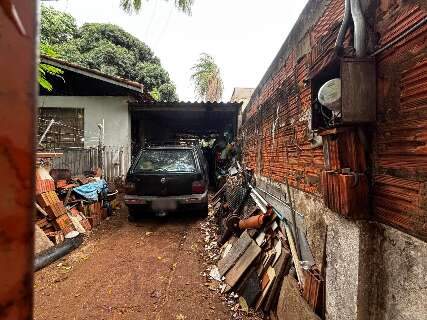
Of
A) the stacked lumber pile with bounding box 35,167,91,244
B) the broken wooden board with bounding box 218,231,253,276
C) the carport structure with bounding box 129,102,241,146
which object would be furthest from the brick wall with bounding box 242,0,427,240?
the carport structure with bounding box 129,102,241,146

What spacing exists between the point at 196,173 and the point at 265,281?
340 cm

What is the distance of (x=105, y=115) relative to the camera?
989 centimetres

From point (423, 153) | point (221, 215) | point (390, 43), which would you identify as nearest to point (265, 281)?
point (423, 153)

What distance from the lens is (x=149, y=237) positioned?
5566mm

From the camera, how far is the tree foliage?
53.7ft

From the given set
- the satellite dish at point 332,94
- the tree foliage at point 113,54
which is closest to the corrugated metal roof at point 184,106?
the tree foliage at point 113,54

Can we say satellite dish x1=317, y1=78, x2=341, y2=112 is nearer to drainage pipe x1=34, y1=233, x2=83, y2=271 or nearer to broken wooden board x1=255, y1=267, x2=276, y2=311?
broken wooden board x1=255, y1=267, x2=276, y2=311

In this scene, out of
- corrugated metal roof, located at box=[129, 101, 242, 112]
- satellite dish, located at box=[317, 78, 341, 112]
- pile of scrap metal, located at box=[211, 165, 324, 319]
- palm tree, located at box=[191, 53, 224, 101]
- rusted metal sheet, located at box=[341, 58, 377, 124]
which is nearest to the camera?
rusted metal sheet, located at box=[341, 58, 377, 124]

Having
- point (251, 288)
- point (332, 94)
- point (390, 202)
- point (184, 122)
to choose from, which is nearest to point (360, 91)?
point (332, 94)

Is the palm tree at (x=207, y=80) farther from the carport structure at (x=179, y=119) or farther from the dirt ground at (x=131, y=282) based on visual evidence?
the dirt ground at (x=131, y=282)

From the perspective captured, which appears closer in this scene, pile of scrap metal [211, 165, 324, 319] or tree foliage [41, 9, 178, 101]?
pile of scrap metal [211, 165, 324, 319]

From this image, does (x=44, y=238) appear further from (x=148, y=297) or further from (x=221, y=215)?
(x=221, y=215)

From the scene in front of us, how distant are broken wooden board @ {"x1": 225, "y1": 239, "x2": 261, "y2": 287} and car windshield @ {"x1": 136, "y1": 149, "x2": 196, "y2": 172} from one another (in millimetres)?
2986

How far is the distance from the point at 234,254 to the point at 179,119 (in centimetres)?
1043
